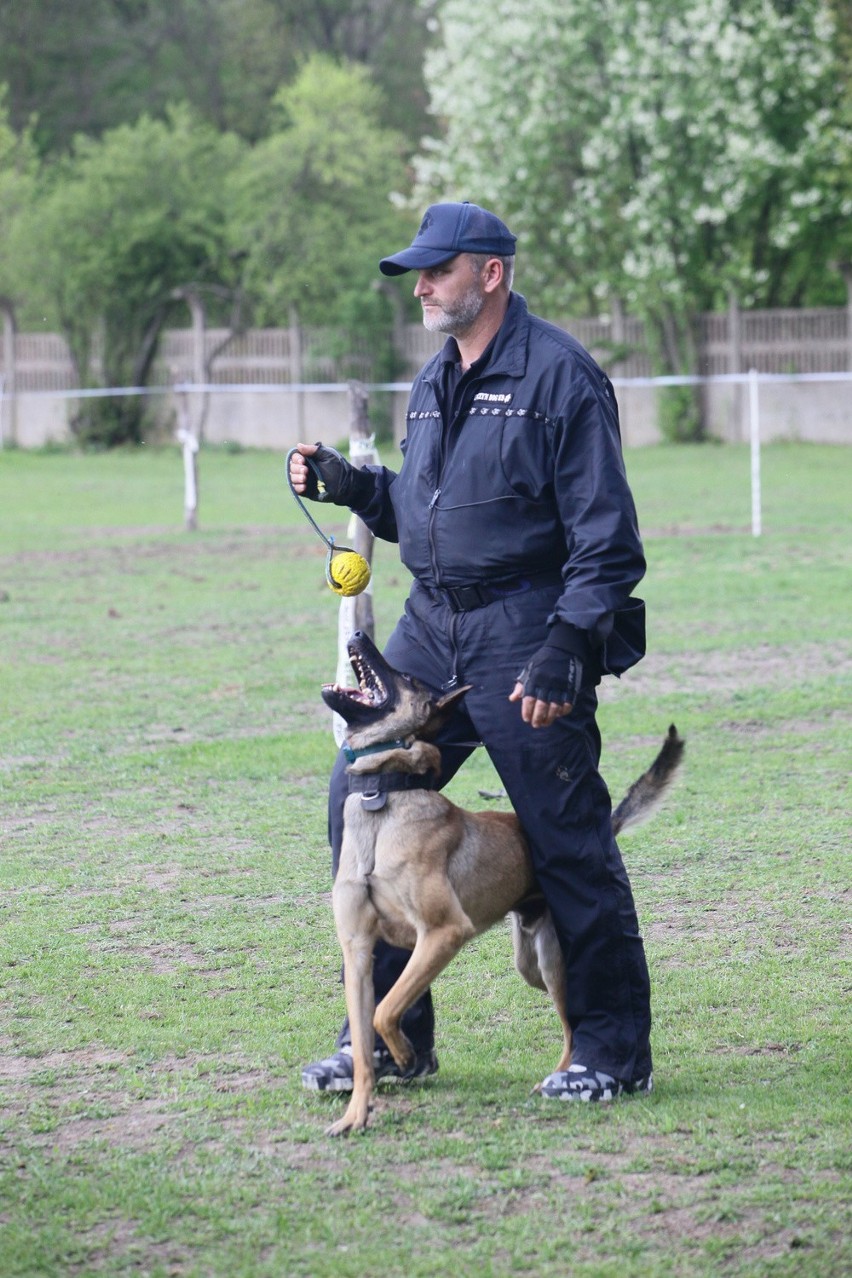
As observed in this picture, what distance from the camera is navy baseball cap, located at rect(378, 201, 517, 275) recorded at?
387 cm

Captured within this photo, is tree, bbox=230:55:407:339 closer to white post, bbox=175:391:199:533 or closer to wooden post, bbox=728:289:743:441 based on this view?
wooden post, bbox=728:289:743:441

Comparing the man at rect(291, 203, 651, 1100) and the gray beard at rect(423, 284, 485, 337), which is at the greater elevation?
the gray beard at rect(423, 284, 485, 337)

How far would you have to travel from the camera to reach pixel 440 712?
3.92 m

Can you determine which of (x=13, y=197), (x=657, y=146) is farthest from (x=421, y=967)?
(x=13, y=197)

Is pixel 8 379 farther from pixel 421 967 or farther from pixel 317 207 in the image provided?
pixel 421 967

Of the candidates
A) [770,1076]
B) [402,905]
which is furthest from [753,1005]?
[402,905]

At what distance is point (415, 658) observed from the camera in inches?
162

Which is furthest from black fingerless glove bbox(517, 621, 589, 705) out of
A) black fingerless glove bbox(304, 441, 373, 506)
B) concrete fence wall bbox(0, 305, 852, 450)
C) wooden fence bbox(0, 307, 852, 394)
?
wooden fence bbox(0, 307, 852, 394)

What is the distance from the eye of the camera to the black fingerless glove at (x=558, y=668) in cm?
368

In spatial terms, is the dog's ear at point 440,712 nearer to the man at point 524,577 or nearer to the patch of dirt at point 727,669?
the man at point 524,577

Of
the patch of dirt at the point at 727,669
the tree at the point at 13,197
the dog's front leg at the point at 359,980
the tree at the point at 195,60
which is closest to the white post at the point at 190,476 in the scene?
the patch of dirt at the point at 727,669

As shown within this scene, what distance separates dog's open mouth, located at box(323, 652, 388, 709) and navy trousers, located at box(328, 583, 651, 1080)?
22 centimetres

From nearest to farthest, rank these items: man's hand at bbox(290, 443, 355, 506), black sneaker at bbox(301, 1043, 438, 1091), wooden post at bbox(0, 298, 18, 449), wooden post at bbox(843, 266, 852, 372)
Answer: black sneaker at bbox(301, 1043, 438, 1091) < man's hand at bbox(290, 443, 355, 506) < wooden post at bbox(843, 266, 852, 372) < wooden post at bbox(0, 298, 18, 449)

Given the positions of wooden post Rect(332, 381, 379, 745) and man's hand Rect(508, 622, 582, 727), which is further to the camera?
wooden post Rect(332, 381, 379, 745)
